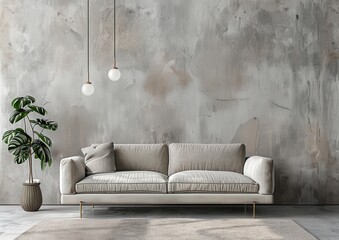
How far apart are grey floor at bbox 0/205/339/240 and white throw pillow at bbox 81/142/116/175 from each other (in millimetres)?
510

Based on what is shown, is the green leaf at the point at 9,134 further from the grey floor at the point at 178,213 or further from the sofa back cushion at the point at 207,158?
the sofa back cushion at the point at 207,158

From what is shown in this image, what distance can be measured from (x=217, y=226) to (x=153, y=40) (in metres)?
2.67

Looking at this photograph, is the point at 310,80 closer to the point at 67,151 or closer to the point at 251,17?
the point at 251,17

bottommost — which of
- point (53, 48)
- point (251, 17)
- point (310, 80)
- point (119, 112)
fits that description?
point (119, 112)

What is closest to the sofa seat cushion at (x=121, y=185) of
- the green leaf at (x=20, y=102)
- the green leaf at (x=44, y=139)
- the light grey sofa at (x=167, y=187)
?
the light grey sofa at (x=167, y=187)

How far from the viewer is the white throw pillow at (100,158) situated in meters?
5.59

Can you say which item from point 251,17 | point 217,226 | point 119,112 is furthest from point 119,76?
point 217,226

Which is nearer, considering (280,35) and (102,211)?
(102,211)

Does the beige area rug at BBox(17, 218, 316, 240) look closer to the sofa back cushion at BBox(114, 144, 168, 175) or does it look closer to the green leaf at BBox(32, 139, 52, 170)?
the sofa back cushion at BBox(114, 144, 168, 175)

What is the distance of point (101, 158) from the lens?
5625 millimetres

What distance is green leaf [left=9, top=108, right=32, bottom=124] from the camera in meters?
5.65

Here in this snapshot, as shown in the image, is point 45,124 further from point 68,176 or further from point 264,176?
point 264,176

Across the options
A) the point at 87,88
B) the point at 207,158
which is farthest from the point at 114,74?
the point at 207,158

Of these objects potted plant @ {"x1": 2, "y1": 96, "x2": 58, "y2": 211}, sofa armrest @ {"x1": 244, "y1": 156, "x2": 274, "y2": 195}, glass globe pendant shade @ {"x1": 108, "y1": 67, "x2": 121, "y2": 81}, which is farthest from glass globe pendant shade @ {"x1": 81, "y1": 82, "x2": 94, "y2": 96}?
sofa armrest @ {"x1": 244, "y1": 156, "x2": 274, "y2": 195}
